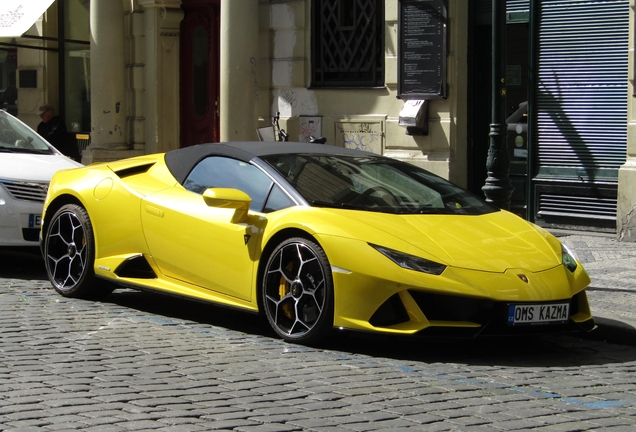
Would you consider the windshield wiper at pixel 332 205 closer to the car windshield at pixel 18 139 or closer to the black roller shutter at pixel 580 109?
the car windshield at pixel 18 139

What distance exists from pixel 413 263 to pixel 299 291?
0.80 m

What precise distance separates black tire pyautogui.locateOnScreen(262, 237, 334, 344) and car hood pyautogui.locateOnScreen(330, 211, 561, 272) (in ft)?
1.20

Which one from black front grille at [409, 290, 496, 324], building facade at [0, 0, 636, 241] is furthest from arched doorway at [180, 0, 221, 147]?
black front grille at [409, 290, 496, 324]

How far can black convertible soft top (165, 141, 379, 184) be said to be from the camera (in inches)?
305

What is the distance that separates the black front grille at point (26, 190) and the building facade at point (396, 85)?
6211 mm

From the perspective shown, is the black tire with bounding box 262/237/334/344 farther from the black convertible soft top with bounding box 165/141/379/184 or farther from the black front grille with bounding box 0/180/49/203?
the black front grille with bounding box 0/180/49/203

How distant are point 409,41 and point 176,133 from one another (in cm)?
578

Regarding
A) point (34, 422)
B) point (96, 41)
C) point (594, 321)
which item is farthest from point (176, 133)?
point (34, 422)

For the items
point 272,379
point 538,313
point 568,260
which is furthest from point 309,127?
point 272,379

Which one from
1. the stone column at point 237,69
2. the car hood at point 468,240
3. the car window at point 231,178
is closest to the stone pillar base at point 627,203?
the car hood at point 468,240

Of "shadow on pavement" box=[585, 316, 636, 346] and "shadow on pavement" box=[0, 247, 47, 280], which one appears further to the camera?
"shadow on pavement" box=[0, 247, 47, 280]

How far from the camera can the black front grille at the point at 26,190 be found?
9.78 meters

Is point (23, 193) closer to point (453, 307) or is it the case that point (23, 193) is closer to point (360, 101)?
point (453, 307)

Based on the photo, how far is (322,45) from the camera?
16.3 meters
